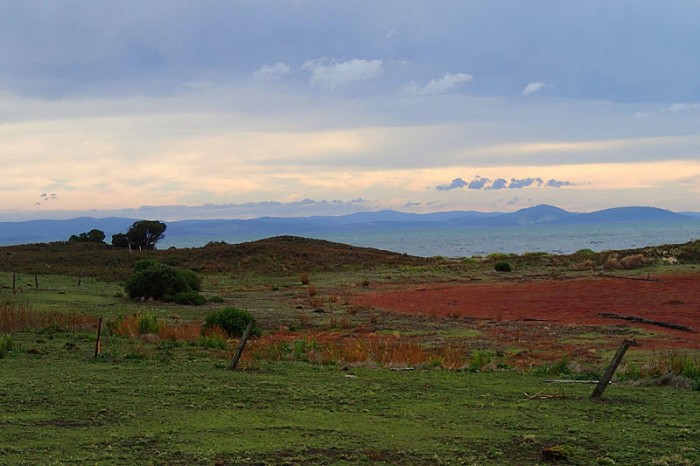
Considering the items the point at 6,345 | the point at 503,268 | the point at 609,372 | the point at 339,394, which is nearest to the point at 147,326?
the point at 6,345

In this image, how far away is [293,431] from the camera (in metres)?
8.48

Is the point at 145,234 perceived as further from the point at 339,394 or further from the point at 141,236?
the point at 339,394

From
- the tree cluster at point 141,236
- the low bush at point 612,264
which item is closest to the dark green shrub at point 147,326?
the low bush at point 612,264

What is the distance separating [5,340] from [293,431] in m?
8.68

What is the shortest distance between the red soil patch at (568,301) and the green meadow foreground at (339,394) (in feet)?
3.68

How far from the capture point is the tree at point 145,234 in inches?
2862

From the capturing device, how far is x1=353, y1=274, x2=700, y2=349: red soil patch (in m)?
22.5

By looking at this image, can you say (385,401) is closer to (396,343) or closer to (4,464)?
(4,464)

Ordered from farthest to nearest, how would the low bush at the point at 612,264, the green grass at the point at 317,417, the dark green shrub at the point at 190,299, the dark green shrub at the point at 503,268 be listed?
1. the dark green shrub at the point at 503,268
2. the low bush at the point at 612,264
3. the dark green shrub at the point at 190,299
4. the green grass at the point at 317,417

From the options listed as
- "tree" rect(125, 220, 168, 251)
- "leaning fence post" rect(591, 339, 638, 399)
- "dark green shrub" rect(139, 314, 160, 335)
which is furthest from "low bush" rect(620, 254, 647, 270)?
"tree" rect(125, 220, 168, 251)

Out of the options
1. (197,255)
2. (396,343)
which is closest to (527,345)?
(396,343)

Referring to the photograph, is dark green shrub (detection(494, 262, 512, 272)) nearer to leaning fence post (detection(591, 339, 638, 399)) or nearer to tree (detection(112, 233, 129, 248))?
leaning fence post (detection(591, 339, 638, 399))

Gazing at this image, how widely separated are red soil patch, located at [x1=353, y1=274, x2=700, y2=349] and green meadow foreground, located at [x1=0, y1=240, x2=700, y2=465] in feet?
A: 3.68

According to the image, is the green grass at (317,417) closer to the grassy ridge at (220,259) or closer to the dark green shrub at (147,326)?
the dark green shrub at (147,326)
